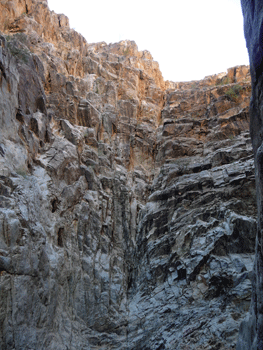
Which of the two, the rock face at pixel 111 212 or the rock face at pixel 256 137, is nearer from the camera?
the rock face at pixel 256 137

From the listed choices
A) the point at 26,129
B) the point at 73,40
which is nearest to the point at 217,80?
the point at 73,40

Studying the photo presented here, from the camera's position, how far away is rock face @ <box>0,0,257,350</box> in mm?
14656

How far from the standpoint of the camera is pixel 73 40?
110ft

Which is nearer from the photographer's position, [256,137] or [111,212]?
[256,137]

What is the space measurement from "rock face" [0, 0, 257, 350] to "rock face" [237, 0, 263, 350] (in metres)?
5.10

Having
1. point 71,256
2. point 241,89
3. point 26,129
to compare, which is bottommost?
point 71,256

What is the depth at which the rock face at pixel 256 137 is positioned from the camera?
27.3 ft

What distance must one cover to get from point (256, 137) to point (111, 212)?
14129mm

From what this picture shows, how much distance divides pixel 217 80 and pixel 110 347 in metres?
31.2

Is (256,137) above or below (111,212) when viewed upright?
above

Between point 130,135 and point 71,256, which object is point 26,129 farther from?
point 130,135

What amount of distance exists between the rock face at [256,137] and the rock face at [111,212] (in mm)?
5099

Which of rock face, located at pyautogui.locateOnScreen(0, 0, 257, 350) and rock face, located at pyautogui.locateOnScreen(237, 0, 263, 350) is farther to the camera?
rock face, located at pyautogui.locateOnScreen(0, 0, 257, 350)

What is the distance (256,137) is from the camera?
400 inches
